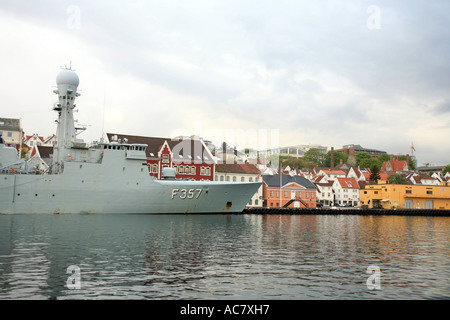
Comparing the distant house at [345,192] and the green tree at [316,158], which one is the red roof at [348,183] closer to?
the distant house at [345,192]

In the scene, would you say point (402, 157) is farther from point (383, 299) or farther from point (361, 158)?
→ point (383, 299)

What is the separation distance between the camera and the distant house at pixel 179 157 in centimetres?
6334

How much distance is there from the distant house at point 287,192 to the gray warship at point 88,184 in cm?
2814

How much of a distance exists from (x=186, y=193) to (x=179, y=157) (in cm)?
2169

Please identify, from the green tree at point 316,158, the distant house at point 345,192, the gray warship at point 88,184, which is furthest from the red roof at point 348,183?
the green tree at point 316,158

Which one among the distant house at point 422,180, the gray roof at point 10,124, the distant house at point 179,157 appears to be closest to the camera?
the distant house at point 179,157

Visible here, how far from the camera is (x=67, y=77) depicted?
4578 centimetres

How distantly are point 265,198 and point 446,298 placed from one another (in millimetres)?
62903

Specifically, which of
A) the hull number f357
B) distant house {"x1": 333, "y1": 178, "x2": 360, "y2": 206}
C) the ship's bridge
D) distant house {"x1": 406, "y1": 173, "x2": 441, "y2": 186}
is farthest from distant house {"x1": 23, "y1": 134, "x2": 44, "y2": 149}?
distant house {"x1": 406, "y1": 173, "x2": 441, "y2": 186}

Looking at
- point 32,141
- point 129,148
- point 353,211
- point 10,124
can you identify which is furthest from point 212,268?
point 32,141

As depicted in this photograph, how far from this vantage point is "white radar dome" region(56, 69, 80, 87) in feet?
150

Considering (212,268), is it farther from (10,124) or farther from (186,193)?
(10,124)

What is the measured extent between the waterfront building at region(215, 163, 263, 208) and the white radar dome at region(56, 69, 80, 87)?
101 ft
